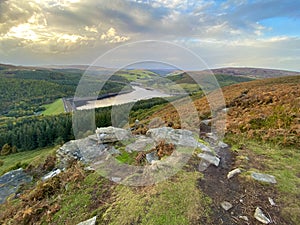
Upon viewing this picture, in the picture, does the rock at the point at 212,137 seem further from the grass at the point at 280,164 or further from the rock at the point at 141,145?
the rock at the point at 141,145

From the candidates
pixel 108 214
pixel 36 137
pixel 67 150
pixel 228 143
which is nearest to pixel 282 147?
pixel 228 143

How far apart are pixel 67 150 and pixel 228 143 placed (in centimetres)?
1063

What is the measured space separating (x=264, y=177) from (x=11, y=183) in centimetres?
1625

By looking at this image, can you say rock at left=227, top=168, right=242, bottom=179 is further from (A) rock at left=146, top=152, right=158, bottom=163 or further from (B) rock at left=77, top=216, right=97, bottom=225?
(B) rock at left=77, top=216, right=97, bottom=225

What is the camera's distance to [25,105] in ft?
447

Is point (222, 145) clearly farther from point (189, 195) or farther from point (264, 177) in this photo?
point (189, 195)

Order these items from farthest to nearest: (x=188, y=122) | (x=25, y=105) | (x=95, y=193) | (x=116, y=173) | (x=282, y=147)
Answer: (x=25, y=105) < (x=188, y=122) < (x=282, y=147) < (x=116, y=173) < (x=95, y=193)

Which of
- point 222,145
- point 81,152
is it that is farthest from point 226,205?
point 81,152

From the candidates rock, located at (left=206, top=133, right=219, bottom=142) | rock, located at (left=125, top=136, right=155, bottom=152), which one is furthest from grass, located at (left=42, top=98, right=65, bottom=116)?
rock, located at (left=206, top=133, right=219, bottom=142)

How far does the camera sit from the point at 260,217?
5738 mm

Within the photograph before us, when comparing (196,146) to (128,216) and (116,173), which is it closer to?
(116,173)

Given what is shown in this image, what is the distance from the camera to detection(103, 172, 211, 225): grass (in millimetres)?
5755

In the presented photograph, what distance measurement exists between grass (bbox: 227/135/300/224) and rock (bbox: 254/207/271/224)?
0.62 m

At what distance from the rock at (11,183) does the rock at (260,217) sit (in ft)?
44.0
